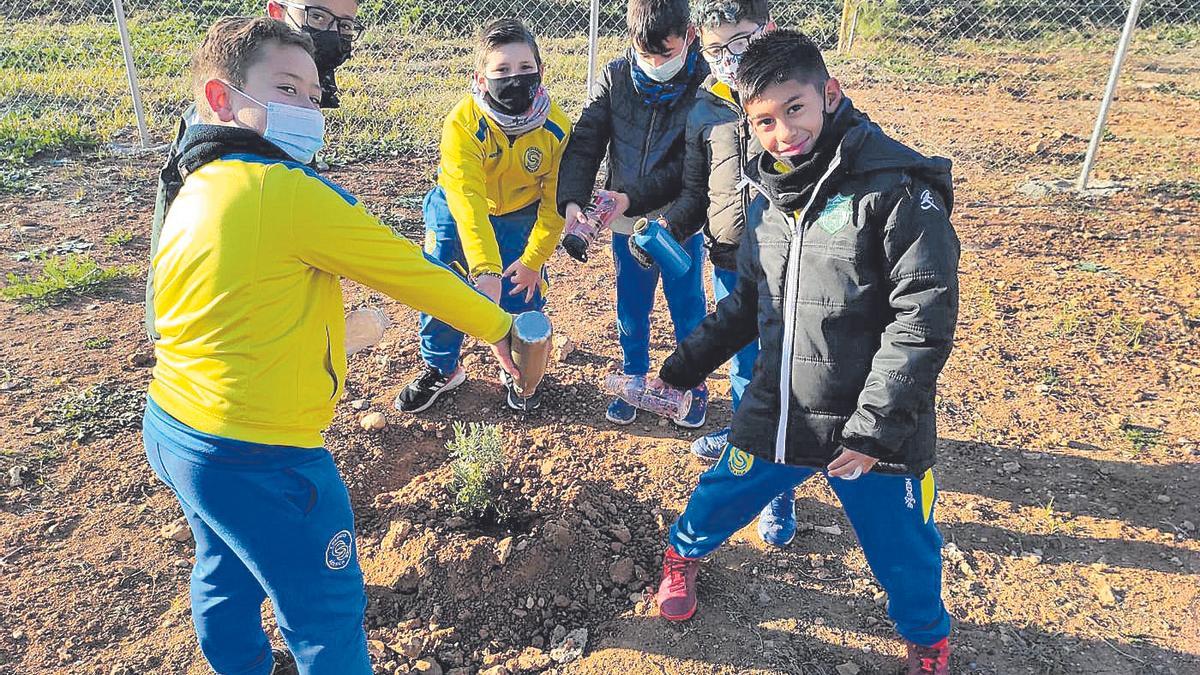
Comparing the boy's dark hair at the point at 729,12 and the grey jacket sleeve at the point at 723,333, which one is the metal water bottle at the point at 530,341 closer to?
the grey jacket sleeve at the point at 723,333

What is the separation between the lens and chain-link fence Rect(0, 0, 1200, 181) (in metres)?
7.66

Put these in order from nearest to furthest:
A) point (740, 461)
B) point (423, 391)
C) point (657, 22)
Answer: point (740, 461), point (657, 22), point (423, 391)

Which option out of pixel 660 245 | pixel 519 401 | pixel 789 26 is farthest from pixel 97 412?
pixel 789 26

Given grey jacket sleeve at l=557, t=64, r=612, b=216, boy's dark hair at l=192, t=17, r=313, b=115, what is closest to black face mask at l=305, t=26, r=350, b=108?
grey jacket sleeve at l=557, t=64, r=612, b=216

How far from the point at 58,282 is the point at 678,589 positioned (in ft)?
13.4

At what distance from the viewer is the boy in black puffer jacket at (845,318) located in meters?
2.01

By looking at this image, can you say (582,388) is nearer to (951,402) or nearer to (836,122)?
(951,402)

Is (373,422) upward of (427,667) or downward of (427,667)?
upward

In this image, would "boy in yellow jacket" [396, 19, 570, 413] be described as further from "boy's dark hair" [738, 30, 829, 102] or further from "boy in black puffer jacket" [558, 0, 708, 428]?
"boy's dark hair" [738, 30, 829, 102]

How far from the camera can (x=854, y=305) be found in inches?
82.9

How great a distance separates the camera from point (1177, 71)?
10266mm

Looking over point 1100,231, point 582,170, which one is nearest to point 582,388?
point 582,170

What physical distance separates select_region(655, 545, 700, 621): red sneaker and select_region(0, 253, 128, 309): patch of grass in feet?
13.0

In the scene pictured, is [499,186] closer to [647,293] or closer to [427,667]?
[647,293]
